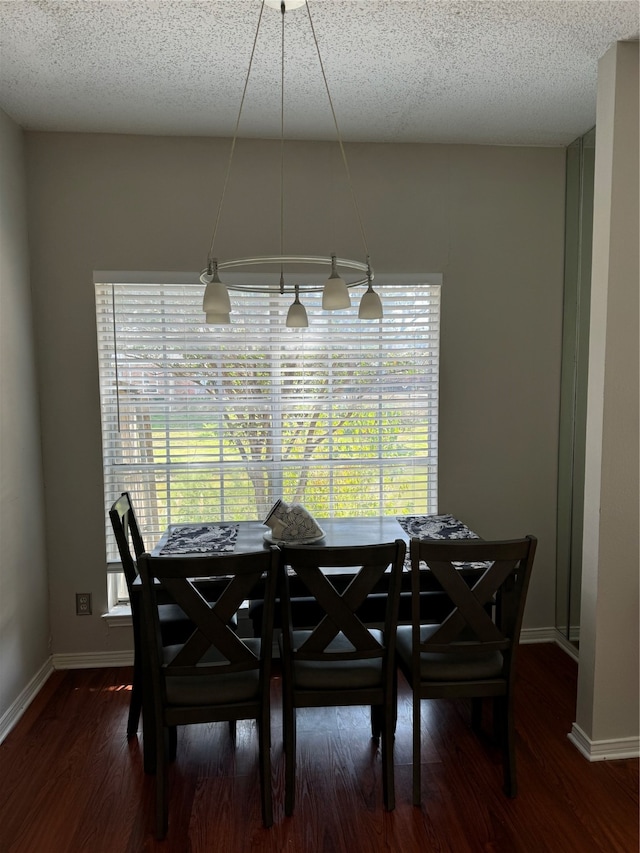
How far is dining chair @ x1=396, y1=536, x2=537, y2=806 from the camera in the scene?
2062mm

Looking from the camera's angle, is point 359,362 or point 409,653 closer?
point 409,653

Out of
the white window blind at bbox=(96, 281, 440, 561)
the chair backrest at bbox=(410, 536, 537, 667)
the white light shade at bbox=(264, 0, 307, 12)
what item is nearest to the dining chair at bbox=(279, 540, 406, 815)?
the chair backrest at bbox=(410, 536, 537, 667)

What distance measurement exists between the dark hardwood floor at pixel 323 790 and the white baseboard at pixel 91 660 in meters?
0.40

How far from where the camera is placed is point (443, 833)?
2.03 metres

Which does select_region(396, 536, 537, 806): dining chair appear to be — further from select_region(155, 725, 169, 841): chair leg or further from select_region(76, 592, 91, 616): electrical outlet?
select_region(76, 592, 91, 616): electrical outlet

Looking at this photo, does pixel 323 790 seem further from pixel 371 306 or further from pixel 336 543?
pixel 371 306

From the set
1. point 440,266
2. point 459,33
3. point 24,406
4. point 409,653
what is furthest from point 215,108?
point 409,653

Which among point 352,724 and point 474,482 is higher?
point 474,482

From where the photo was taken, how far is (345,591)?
6.81ft

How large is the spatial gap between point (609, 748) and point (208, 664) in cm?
167

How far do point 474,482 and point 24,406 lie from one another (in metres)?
2.43

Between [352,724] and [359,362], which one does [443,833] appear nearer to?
[352,724]

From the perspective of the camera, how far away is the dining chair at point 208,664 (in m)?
1.96

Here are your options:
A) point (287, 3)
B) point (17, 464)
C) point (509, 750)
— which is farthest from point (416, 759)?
point (287, 3)
